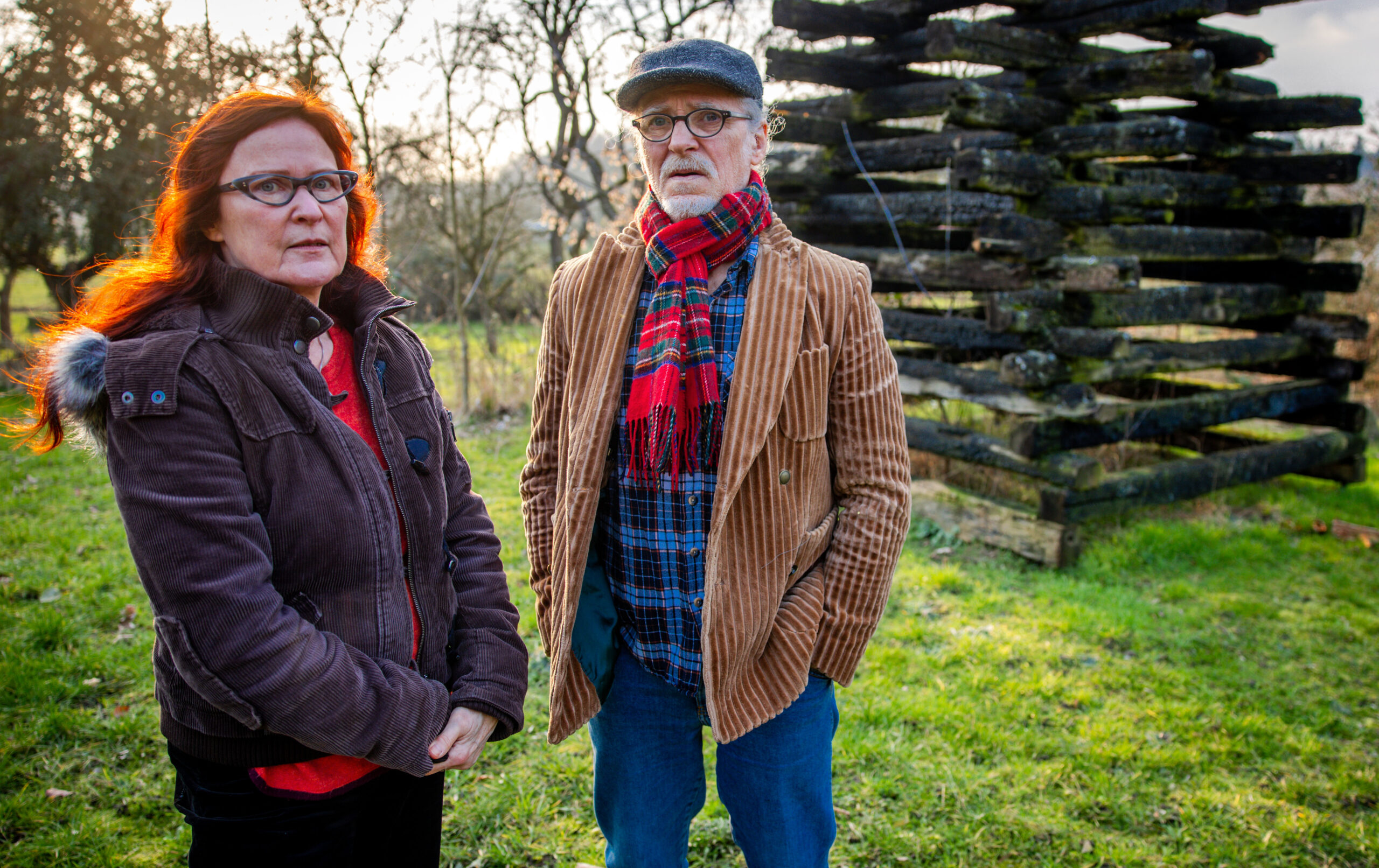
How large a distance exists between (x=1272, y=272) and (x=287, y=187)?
28.7 feet

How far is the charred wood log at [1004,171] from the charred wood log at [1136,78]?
67 centimetres

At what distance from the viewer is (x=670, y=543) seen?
2008 mm

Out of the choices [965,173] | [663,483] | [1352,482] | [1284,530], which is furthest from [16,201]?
[1352,482]

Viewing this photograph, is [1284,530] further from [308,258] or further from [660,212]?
[308,258]

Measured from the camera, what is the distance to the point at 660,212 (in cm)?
211

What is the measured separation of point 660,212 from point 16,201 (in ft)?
45.9

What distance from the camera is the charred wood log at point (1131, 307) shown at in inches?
220

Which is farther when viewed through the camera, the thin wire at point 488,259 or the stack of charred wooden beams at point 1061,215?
the thin wire at point 488,259

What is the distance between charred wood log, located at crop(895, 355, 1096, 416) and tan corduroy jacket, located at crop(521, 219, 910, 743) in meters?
3.57

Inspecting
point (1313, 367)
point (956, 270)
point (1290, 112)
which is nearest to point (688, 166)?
point (956, 270)

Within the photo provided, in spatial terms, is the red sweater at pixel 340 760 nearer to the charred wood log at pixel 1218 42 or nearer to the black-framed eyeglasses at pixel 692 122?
the black-framed eyeglasses at pixel 692 122

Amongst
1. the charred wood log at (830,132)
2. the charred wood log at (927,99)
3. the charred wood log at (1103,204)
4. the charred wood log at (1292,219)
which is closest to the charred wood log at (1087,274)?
the charred wood log at (1103,204)

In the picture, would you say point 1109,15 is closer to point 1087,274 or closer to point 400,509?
point 1087,274

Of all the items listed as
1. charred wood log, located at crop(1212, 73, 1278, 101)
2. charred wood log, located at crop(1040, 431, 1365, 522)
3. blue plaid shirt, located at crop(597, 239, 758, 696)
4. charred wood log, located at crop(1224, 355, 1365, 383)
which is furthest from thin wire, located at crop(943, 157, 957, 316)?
blue plaid shirt, located at crop(597, 239, 758, 696)
